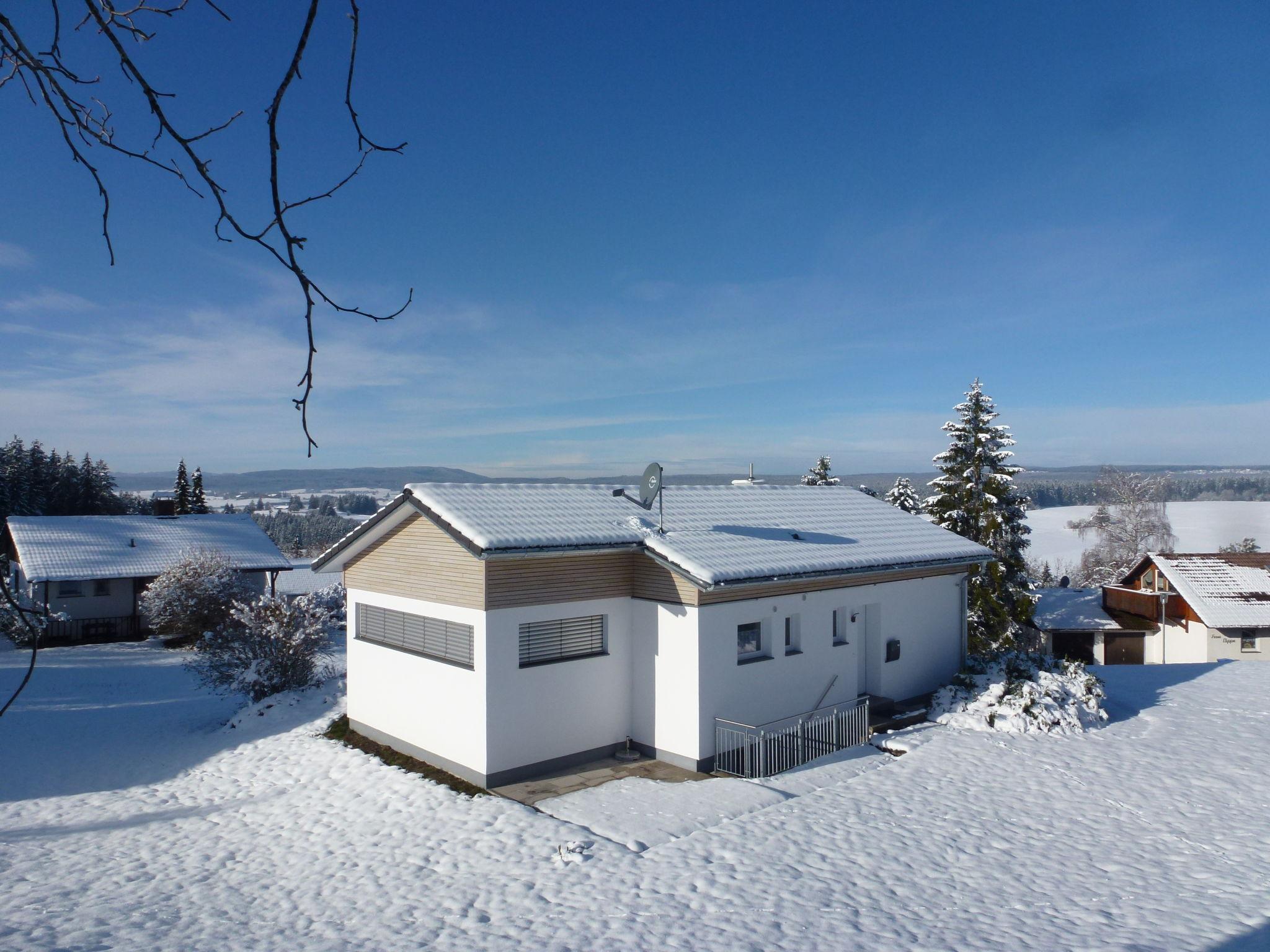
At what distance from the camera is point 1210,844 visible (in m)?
9.98

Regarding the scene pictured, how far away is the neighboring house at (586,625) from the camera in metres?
12.1

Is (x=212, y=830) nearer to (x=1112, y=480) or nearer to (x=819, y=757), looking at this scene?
(x=819, y=757)

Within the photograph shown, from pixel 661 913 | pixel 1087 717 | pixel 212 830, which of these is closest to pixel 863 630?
pixel 1087 717

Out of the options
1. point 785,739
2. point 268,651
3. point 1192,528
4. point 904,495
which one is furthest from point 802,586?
point 1192,528

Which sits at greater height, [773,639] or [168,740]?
[773,639]

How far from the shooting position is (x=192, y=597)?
2995 centimetres

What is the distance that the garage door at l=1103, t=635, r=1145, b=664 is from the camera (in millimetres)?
36375

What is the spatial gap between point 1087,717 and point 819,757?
230 inches

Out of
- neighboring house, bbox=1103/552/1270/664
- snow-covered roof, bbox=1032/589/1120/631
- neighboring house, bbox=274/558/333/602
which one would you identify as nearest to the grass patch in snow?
neighboring house, bbox=274/558/333/602

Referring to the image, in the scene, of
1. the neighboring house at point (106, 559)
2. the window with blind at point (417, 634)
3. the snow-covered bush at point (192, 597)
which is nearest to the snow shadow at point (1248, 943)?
the window with blind at point (417, 634)

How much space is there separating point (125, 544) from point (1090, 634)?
44709 millimetres

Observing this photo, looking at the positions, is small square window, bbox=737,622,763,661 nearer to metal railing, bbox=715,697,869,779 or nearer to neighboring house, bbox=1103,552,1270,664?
metal railing, bbox=715,697,869,779

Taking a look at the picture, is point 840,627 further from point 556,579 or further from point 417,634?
point 417,634

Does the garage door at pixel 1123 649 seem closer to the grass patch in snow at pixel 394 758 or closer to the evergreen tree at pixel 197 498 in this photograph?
the grass patch in snow at pixel 394 758
